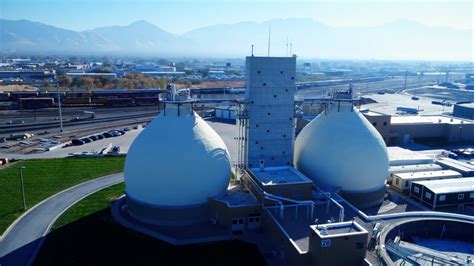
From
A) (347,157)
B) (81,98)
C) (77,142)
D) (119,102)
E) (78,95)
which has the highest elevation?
(347,157)

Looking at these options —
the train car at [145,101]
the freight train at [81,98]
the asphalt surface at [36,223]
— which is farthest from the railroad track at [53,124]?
the asphalt surface at [36,223]

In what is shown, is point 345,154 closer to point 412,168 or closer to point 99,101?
point 412,168

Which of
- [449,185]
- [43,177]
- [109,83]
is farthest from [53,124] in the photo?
[109,83]

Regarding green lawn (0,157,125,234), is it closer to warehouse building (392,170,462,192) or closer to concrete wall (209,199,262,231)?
concrete wall (209,199,262,231)

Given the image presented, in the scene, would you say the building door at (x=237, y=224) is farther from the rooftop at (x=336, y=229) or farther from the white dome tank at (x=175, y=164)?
the rooftop at (x=336, y=229)

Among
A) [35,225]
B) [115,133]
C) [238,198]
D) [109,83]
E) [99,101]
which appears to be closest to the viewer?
[35,225]

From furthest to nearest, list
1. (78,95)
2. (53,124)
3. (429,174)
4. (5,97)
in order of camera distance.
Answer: (78,95) < (5,97) < (53,124) < (429,174)
